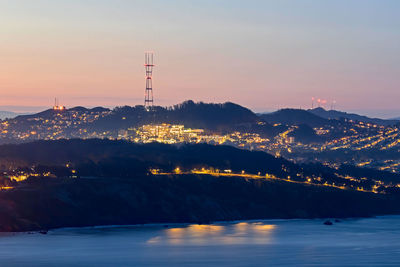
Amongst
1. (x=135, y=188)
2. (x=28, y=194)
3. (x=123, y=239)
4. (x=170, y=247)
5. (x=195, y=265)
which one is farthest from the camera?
(x=135, y=188)

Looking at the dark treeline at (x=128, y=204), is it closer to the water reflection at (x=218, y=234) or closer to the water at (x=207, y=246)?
the water at (x=207, y=246)

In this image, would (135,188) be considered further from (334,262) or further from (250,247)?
(334,262)

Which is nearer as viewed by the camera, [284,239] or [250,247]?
[250,247]

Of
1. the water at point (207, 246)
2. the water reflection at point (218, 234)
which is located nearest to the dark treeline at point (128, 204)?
the water at point (207, 246)

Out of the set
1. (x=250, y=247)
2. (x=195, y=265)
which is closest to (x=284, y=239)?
(x=250, y=247)

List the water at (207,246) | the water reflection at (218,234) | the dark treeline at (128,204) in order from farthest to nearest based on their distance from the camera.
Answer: the dark treeline at (128,204) < the water reflection at (218,234) < the water at (207,246)

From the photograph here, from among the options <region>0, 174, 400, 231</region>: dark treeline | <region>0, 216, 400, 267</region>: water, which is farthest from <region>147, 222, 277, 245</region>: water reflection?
<region>0, 174, 400, 231</region>: dark treeline

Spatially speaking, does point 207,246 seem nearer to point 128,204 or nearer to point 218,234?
point 218,234

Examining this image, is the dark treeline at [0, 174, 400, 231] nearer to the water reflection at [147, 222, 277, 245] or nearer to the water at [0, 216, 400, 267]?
the water at [0, 216, 400, 267]
